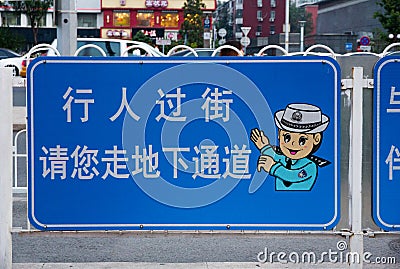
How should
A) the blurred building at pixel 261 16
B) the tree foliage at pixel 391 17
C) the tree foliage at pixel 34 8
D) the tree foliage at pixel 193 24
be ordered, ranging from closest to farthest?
1. the tree foliage at pixel 391 17
2. the blurred building at pixel 261 16
3. the tree foliage at pixel 34 8
4. the tree foliage at pixel 193 24

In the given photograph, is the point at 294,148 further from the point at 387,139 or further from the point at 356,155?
the point at 387,139

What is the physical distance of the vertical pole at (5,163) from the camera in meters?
4.81

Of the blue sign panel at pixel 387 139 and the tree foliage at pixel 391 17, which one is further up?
the tree foliage at pixel 391 17

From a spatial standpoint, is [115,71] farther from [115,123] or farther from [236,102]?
[236,102]

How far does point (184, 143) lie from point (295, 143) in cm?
74

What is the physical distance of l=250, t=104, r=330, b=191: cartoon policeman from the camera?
474cm

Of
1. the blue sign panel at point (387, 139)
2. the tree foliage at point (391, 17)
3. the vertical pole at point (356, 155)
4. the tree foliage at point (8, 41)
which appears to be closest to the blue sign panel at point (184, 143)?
the vertical pole at point (356, 155)

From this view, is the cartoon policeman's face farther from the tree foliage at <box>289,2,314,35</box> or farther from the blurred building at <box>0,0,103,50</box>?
the blurred building at <box>0,0,103,50</box>

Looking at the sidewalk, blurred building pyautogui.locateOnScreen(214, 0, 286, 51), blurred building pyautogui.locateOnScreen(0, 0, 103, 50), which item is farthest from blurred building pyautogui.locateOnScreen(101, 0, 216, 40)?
the sidewalk

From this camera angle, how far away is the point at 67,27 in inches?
318

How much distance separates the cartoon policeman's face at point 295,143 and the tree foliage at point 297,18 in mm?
59004

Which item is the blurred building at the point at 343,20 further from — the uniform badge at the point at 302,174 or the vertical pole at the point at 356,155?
the uniform badge at the point at 302,174

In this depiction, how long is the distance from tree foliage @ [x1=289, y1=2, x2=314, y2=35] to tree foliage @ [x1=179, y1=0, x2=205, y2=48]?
392 inches

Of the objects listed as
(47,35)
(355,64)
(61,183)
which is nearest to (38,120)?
(61,183)
